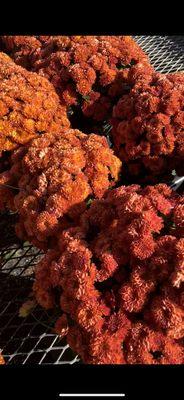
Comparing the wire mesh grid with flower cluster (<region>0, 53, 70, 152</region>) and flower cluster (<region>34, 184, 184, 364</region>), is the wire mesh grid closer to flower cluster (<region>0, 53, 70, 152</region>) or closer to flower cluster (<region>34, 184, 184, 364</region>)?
flower cluster (<region>34, 184, 184, 364</region>)

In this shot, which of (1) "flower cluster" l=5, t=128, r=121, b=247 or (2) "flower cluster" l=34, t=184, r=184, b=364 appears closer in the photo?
(2) "flower cluster" l=34, t=184, r=184, b=364

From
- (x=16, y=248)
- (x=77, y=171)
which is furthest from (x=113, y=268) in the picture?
(x=16, y=248)

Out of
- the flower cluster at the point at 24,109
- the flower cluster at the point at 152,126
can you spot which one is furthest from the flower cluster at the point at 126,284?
the flower cluster at the point at 24,109

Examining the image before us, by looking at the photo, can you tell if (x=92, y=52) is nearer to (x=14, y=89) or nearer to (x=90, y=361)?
(x=14, y=89)

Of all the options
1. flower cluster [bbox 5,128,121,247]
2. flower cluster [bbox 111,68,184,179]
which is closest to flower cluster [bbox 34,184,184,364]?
flower cluster [bbox 5,128,121,247]

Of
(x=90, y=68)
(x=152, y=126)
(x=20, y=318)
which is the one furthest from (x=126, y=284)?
(x=90, y=68)

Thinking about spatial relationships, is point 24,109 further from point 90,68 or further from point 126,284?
point 126,284
